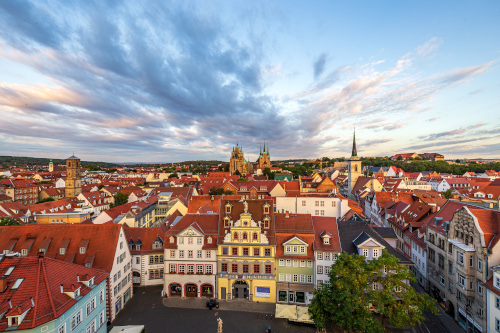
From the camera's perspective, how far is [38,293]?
19.7 metres

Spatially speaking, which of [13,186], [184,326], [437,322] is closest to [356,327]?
[437,322]

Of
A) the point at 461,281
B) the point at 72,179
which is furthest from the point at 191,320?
the point at 72,179

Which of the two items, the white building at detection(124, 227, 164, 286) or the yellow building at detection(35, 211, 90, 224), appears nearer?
the white building at detection(124, 227, 164, 286)

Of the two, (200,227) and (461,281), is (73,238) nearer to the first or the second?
(200,227)

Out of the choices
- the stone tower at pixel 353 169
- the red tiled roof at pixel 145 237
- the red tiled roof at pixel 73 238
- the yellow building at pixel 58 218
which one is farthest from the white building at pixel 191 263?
the stone tower at pixel 353 169

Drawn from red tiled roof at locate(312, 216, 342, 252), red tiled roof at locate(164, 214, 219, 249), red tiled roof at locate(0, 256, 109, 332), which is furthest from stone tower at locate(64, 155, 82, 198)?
red tiled roof at locate(312, 216, 342, 252)

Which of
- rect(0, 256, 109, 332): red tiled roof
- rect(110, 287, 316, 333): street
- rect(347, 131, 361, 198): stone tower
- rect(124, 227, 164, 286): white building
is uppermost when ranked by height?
rect(347, 131, 361, 198): stone tower

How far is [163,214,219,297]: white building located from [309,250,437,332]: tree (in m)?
15.4

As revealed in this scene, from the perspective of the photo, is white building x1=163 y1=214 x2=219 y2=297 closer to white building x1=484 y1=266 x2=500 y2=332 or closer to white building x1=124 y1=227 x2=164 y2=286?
white building x1=124 y1=227 x2=164 y2=286

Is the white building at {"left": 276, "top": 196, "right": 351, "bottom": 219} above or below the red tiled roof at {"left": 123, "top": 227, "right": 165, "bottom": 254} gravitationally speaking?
above

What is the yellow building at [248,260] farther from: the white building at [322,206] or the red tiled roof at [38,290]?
the white building at [322,206]

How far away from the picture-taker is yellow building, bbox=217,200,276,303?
3372 cm

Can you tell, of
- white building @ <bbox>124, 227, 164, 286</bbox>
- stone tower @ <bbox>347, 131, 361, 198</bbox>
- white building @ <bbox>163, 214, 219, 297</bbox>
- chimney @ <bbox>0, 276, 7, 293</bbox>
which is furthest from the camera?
stone tower @ <bbox>347, 131, 361, 198</bbox>

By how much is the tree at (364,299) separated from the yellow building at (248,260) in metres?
9.49
